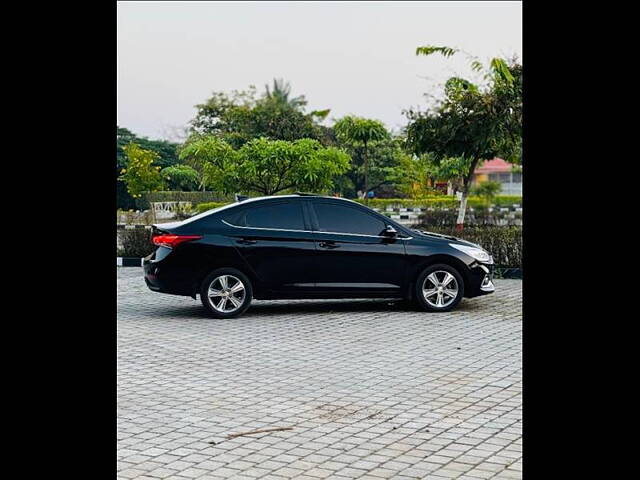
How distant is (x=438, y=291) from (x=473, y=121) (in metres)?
7.84

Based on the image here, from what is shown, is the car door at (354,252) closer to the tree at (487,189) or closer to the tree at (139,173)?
the tree at (487,189)

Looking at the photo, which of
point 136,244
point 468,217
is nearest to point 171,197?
point 136,244

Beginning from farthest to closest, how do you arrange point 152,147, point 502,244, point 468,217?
point 152,147 → point 468,217 → point 502,244

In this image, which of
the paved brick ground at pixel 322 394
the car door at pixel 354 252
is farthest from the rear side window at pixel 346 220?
the paved brick ground at pixel 322 394

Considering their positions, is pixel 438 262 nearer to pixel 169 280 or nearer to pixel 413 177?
pixel 169 280

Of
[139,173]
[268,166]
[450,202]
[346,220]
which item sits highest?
[139,173]

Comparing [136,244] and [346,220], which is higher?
[346,220]

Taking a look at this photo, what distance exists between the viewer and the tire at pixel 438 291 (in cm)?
1249

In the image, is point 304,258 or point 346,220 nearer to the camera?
point 304,258

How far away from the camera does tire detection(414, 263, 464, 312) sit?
492 inches

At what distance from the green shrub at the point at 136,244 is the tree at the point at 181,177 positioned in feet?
43.5

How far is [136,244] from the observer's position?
19.8 metres
